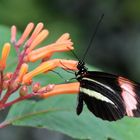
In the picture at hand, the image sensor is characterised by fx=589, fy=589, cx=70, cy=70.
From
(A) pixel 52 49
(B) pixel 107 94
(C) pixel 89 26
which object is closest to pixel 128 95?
(B) pixel 107 94

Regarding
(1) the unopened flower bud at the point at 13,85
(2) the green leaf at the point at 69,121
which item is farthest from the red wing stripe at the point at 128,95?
(1) the unopened flower bud at the point at 13,85

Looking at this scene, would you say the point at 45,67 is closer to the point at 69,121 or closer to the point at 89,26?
the point at 69,121

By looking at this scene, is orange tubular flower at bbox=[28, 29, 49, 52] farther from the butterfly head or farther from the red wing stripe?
the red wing stripe

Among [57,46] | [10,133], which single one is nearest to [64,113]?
[57,46]

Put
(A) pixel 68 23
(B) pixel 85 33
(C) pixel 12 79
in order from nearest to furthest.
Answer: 1. (C) pixel 12 79
2. (A) pixel 68 23
3. (B) pixel 85 33

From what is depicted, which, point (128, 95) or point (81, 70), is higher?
point (81, 70)

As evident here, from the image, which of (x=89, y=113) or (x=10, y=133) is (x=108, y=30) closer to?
(x=10, y=133)

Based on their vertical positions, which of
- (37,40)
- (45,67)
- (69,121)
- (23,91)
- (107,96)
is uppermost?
(37,40)

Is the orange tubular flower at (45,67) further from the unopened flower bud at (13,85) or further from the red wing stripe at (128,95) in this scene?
the red wing stripe at (128,95)
